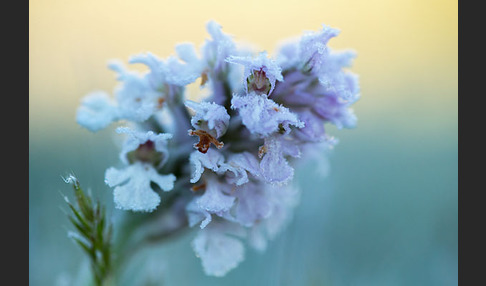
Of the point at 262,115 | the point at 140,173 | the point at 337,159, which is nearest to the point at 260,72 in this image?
the point at 262,115

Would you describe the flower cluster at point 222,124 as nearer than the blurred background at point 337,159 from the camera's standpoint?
Yes

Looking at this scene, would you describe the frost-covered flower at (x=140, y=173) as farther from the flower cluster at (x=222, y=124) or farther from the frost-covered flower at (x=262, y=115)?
the frost-covered flower at (x=262, y=115)

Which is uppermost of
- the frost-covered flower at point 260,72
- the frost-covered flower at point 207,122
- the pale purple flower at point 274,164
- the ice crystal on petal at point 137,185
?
the frost-covered flower at point 260,72

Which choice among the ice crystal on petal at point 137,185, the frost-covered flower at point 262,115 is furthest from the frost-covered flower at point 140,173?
the frost-covered flower at point 262,115

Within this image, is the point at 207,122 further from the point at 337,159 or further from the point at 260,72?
the point at 337,159

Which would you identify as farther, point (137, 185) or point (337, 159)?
point (337, 159)

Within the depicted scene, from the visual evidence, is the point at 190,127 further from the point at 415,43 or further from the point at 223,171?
the point at 415,43
